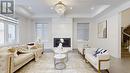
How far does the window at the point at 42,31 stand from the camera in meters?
14.6

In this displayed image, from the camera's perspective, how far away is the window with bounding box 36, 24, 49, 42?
48.0ft

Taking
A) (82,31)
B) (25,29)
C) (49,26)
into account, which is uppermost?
(49,26)

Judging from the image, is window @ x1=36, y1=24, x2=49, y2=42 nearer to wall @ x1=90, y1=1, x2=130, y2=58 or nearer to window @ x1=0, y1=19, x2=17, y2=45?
window @ x1=0, y1=19, x2=17, y2=45

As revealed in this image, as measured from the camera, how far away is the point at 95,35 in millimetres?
13898

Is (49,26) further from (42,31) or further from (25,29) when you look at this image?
(25,29)

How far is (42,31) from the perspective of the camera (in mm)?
14711

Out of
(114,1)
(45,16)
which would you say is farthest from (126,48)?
(45,16)

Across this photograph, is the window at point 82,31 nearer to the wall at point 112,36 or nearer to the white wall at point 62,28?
the white wall at point 62,28

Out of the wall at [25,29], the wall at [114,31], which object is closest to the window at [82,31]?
the wall at [114,31]

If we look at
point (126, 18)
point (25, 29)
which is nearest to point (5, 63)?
point (126, 18)

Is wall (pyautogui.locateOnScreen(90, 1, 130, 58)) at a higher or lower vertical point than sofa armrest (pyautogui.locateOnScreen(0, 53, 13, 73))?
higher

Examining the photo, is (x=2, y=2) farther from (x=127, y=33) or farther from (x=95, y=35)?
(x=95, y=35)

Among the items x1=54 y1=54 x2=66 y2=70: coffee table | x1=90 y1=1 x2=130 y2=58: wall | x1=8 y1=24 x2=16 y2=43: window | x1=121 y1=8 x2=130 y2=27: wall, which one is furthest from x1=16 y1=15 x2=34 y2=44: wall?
x1=121 y1=8 x2=130 y2=27: wall

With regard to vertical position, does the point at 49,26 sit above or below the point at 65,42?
above
